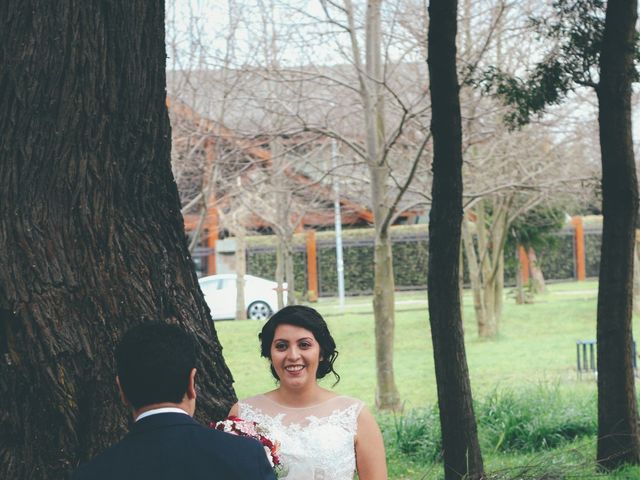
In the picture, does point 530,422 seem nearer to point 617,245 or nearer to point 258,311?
point 617,245

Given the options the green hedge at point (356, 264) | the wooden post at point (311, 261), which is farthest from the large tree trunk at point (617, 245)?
the wooden post at point (311, 261)

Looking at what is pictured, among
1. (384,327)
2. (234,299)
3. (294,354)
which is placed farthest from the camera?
(234,299)

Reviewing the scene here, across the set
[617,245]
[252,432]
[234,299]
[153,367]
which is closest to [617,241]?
[617,245]

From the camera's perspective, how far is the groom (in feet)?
10.0

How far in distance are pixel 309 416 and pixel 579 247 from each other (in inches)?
1554

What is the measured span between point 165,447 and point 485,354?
20941mm

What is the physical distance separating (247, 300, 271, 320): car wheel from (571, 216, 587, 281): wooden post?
14.4m

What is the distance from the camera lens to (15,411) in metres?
5.21

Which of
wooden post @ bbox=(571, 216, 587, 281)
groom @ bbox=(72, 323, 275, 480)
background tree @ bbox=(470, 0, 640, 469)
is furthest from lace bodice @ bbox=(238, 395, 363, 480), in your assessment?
wooden post @ bbox=(571, 216, 587, 281)

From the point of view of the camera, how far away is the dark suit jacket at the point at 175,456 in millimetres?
3059

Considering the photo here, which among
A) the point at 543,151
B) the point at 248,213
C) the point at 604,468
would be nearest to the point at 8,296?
the point at 604,468

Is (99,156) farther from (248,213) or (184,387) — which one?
(248,213)

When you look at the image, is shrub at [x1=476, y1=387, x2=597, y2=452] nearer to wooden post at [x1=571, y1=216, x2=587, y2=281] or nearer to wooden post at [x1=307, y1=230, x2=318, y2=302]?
wooden post at [x1=307, y1=230, x2=318, y2=302]

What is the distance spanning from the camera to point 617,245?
30.6ft
